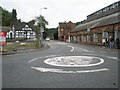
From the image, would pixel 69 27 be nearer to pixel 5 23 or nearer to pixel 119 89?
pixel 5 23

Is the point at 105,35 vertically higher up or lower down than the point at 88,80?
higher up

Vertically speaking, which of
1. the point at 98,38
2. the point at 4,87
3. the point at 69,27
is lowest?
the point at 4,87

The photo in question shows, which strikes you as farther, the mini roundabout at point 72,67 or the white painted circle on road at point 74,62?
the white painted circle on road at point 74,62

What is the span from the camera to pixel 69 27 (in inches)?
3452

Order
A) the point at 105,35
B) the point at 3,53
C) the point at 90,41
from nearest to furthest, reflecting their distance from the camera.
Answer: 1. the point at 3,53
2. the point at 105,35
3. the point at 90,41

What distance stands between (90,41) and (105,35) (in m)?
7.92

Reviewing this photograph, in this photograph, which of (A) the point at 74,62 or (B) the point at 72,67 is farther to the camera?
(A) the point at 74,62

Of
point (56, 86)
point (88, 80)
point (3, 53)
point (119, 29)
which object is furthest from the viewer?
point (119, 29)

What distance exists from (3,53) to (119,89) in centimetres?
1366

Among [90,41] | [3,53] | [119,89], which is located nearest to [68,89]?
[119,89]

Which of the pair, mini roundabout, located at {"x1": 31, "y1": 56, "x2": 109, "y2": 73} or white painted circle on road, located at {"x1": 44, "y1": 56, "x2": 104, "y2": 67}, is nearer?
mini roundabout, located at {"x1": 31, "y1": 56, "x2": 109, "y2": 73}

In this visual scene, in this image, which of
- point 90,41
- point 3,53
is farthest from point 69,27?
point 3,53

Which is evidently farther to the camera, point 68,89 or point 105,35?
point 105,35

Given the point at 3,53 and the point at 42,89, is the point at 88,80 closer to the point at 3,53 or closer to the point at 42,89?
the point at 42,89
